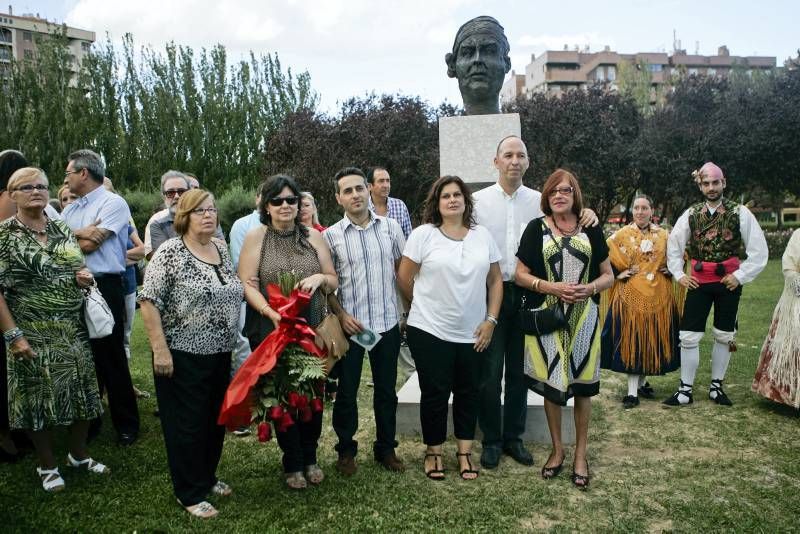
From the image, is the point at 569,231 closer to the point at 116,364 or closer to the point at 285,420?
the point at 285,420

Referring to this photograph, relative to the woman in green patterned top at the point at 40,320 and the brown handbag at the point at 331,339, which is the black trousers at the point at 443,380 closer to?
the brown handbag at the point at 331,339

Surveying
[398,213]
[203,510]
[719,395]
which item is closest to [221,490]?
[203,510]

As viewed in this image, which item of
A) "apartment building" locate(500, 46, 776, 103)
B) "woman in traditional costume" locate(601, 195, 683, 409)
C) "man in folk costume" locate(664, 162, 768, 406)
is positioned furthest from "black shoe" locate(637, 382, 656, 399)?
"apartment building" locate(500, 46, 776, 103)

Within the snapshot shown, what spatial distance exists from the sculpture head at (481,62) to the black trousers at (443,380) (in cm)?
255

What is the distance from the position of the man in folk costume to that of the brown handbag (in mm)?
3468

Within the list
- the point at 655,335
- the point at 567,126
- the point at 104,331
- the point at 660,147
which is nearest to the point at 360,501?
the point at 104,331

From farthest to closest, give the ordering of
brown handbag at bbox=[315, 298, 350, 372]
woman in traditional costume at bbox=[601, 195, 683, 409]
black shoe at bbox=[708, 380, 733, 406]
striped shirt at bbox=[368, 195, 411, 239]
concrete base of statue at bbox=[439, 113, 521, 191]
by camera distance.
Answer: striped shirt at bbox=[368, 195, 411, 239] → woman in traditional costume at bbox=[601, 195, 683, 409] → black shoe at bbox=[708, 380, 733, 406] → concrete base of statue at bbox=[439, 113, 521, 191] → brown handbag at bbox=[315, 298, 350, 372]

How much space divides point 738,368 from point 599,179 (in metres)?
19.7

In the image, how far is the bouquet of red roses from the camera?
3508 mm

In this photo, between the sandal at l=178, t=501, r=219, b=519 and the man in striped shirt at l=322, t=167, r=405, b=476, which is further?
the man in striped shirt at l=322, t=167, r=405, b=476

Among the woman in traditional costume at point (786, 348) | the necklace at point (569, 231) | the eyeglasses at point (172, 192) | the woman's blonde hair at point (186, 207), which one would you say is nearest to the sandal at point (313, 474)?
the woman's blonde hair at point (186, 207)

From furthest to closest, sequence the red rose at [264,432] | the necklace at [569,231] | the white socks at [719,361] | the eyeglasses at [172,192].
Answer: the white socks at [719,361]
the eyeglasses at [172,192]
the necklace at [569,231]
the red rose at [264,432]

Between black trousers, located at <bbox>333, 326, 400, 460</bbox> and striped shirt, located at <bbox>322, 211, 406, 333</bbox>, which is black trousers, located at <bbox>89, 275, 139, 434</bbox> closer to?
black trousers, located at <bbox>333, 326, 400, 460</bbox>

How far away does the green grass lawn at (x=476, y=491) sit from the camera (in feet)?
11.7
